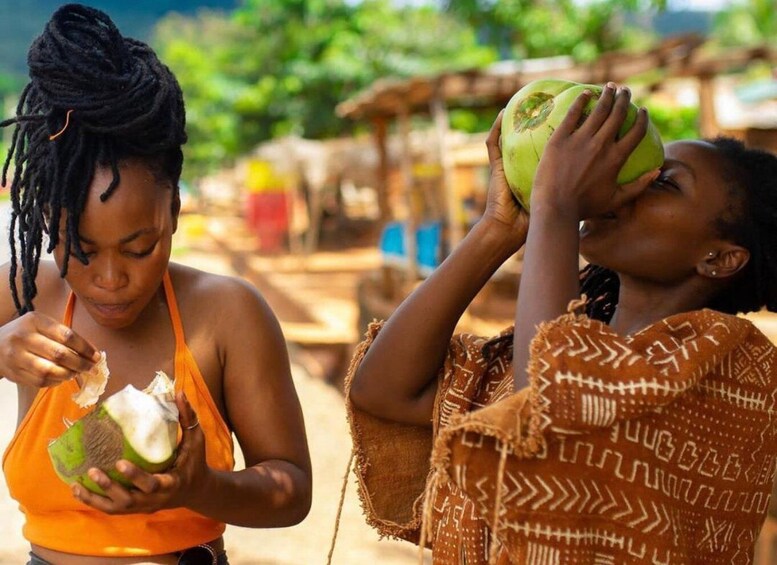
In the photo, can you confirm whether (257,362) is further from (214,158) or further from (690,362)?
(214,158)

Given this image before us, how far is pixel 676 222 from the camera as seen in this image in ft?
5.12

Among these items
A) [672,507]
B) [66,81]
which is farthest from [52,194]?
[672,507]

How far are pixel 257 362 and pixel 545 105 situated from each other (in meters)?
0.75

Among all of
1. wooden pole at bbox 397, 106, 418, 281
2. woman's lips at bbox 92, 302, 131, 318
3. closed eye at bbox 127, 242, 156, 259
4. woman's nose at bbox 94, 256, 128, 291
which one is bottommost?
wooden pole at bbox 397, 106, 418, 281

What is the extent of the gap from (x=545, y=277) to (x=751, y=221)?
458 mm

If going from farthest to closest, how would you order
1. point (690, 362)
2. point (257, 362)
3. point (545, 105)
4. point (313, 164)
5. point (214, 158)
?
point (214, 158) < point (313, 164) < point (257, 362) < point (545, 105) < point (690, 362)

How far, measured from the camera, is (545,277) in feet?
4.64

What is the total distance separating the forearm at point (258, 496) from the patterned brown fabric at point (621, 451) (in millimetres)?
336

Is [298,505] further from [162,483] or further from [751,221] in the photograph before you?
[751,221]

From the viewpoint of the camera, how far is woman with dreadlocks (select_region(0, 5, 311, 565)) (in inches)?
63.1

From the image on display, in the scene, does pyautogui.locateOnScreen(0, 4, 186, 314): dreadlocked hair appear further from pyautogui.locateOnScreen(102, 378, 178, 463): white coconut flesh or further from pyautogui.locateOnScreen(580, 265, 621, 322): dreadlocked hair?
pyautogui.locateOnScreen(580, 265, 621, 322): dreadlocked hair

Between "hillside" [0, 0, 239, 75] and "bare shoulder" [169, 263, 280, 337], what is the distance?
172 feet

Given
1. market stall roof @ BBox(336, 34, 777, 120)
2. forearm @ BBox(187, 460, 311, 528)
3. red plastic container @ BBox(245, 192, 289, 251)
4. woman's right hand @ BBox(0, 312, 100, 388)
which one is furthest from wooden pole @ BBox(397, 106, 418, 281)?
red plastic container @ BBox(245, 192, 289, 251)

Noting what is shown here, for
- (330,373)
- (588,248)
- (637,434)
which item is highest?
(588,248)
